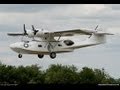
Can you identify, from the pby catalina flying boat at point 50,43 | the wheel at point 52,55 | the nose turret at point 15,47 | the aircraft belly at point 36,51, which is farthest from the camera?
the wheel at point 52,55

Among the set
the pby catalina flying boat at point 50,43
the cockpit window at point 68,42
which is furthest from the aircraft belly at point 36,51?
the cockpit window at point 68,42

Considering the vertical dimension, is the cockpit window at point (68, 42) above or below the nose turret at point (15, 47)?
above

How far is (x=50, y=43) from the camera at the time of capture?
54812mm

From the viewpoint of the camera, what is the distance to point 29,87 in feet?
21.9

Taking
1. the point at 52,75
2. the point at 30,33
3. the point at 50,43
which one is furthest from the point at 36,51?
the point at 52,75

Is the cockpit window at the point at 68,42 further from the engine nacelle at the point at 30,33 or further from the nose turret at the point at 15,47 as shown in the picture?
the nose turret at the point at 15,47

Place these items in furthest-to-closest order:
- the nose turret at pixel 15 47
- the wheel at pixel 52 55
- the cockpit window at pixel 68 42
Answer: the cockpit window at pixel 68 42 < the wheel at pixel 52 55 < the nose turret at pixel 15 47

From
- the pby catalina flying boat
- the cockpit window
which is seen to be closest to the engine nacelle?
the pby catalina flying boat

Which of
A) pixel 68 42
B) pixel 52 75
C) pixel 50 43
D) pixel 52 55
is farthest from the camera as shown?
pixel 52 75

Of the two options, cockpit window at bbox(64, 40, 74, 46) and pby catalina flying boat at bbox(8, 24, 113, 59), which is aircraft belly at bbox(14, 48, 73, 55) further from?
cockpit window at bbox(64, 40, 74, 46)

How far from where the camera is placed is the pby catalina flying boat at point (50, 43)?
2003 inches

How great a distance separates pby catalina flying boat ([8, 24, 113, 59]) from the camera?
2003 inches

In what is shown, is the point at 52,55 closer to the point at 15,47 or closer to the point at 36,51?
the point at 36,51
